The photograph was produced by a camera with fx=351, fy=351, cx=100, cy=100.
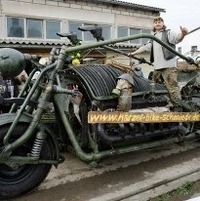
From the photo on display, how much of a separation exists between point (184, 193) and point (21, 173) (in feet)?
5.45

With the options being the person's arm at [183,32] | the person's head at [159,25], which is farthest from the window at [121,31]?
the person's arm at [183,32]

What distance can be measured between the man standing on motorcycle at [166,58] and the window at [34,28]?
1025cm

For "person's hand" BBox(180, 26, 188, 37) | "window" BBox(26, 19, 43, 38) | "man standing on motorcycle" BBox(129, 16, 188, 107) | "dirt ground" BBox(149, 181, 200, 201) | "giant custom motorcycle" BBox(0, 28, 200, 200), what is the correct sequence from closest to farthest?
"giant custom motorcycle" BBox(0, 28, 200, 200)
"dirt ground" BBox(149, 181, 200, 201)
"person's hand" BBox(180, 26, 188, 37)
"man standing on motorcycle" BBox(129, 16, 188, 107)
"window" BBox(26, 19, 43, 38)

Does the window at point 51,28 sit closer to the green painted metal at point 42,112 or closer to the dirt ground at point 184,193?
the green painted metal at point 42,112

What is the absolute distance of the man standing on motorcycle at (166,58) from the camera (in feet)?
15.1

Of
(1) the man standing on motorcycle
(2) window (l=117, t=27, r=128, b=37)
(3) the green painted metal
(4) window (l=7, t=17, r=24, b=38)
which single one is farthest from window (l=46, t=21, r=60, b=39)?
(3) the green painted metal

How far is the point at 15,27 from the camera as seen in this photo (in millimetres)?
14109

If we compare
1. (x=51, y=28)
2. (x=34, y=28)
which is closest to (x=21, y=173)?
(x=34, y=28)

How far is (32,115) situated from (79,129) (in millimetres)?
816

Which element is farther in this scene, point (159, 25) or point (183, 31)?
point (159, 25)

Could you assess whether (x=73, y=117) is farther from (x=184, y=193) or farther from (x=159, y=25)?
(x=159, y=25)

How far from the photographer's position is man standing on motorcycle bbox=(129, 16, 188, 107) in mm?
4606

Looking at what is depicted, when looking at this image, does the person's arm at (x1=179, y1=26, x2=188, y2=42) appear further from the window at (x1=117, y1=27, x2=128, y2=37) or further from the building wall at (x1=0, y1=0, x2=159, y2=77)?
the window at (x1=117, y1=27, x2=128, y2=37)

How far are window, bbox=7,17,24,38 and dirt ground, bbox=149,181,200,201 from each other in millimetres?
11580
